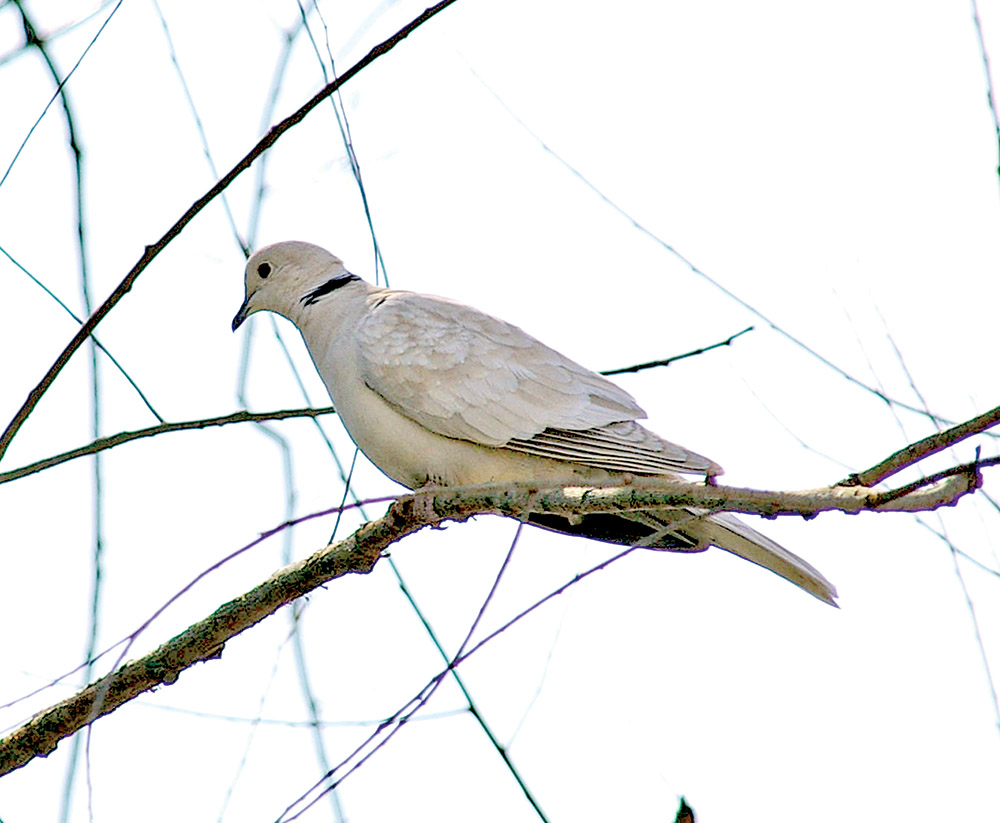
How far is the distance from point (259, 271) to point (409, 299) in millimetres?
737

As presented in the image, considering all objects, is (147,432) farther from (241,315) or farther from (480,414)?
(241,315)

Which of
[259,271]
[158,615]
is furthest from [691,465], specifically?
[158,615]

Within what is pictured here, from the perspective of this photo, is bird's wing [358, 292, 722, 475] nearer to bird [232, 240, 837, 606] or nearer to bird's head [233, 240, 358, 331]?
bird [232, 240, 837, 606]

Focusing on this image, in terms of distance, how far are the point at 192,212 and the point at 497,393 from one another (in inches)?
74.8

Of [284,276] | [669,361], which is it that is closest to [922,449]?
[669,361]

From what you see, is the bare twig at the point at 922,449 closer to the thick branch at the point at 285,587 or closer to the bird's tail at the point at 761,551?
the thick branch at the point at 285,587

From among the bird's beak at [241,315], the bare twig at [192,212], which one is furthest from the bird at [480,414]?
the bare twig at [192,212]

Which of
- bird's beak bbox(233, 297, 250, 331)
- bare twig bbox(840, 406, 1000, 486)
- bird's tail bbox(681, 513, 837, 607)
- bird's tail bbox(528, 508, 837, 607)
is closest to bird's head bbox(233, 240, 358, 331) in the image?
bird's beak bbox(233, 297, 250, 331)

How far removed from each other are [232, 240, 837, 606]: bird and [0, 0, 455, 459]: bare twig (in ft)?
5.30

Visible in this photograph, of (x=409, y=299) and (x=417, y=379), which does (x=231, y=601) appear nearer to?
(x=417, y=379)

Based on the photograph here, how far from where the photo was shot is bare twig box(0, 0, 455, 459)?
2.21 meters

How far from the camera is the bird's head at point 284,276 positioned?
4.60 meters

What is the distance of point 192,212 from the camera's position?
2248 millimetres

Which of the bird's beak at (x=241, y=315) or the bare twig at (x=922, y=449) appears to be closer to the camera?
the bare twig at (x=922, y=449)
